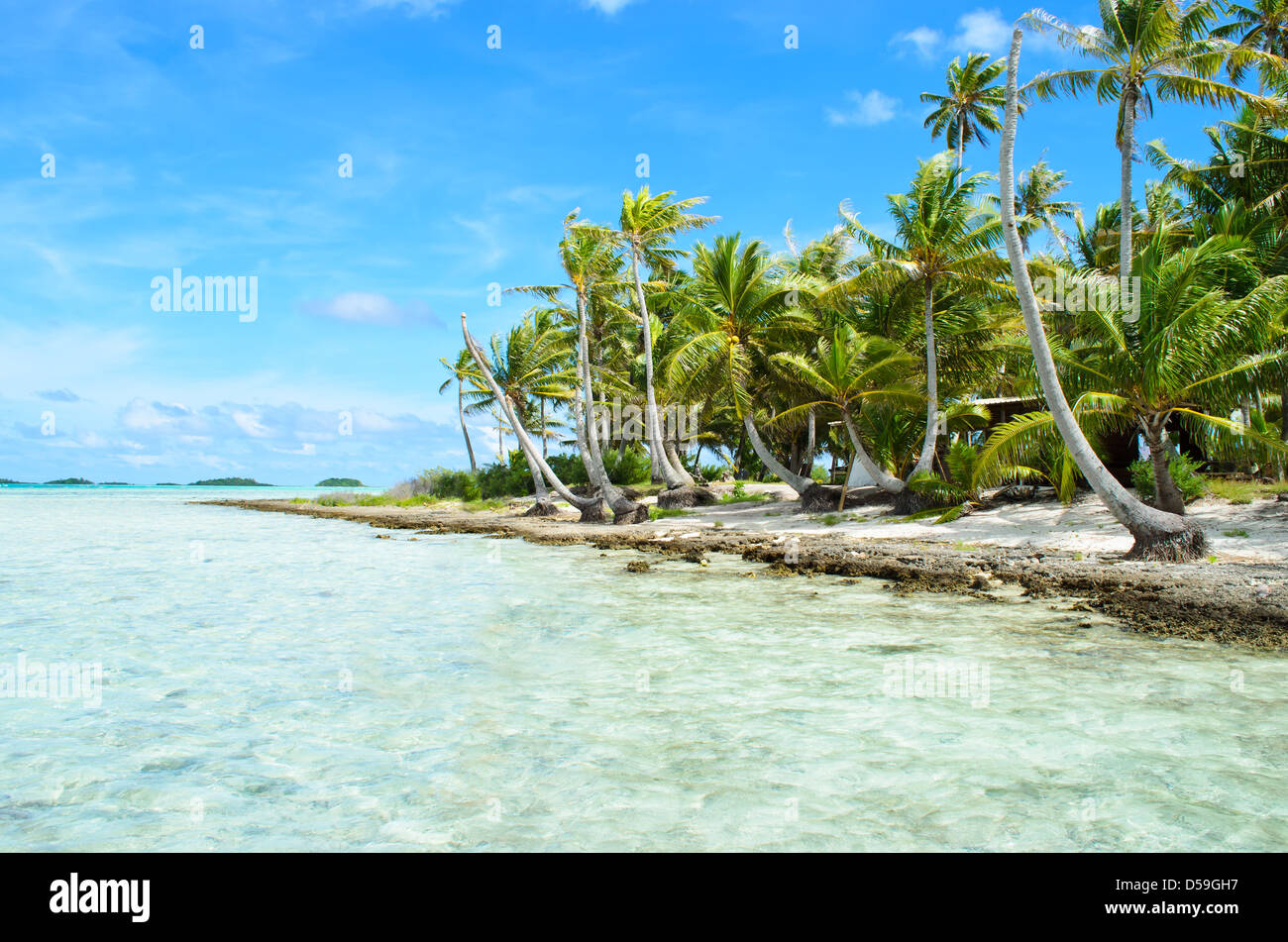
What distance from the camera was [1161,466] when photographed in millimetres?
13336

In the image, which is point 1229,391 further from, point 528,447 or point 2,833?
point 528,447

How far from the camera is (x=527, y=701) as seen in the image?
6.04 m

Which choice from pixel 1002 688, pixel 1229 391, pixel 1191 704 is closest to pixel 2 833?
pixel 1002 688

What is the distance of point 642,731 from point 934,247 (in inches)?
690

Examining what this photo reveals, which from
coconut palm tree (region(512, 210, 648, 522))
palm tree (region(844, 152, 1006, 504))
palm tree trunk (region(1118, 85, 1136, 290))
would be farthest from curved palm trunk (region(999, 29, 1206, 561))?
coconut palm tree (region(512, 210, 648, 522))

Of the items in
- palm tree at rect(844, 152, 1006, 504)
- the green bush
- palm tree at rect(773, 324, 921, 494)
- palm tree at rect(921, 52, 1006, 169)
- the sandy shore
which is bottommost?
the sandy shore

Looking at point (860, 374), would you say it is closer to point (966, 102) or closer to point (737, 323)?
point (737, 323)

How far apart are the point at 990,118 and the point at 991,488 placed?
23.3 meters

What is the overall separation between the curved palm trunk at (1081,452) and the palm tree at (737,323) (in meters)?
10.9

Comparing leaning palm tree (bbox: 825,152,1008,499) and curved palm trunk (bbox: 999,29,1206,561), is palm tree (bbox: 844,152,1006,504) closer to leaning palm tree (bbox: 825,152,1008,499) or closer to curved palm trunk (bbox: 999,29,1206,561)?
leaning palm tree (bbox: 825,152,1008,499)

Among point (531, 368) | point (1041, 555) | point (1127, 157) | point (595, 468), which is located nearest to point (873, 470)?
point (1041, 555)

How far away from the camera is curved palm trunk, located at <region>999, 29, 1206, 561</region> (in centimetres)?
1150

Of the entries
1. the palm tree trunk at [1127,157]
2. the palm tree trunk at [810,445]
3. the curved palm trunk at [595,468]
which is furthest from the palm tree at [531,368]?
the palm tree trunk at [1127,157]

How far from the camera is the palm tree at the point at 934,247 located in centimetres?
1903
